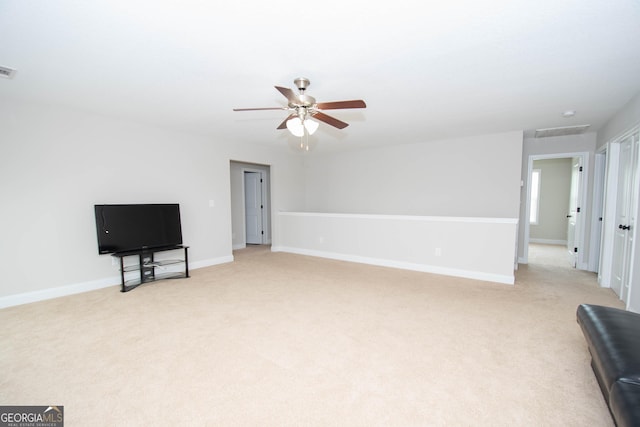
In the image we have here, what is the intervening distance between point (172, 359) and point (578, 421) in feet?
8.67

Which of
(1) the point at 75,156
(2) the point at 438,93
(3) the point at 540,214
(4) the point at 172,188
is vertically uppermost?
(2) the point at 438,93

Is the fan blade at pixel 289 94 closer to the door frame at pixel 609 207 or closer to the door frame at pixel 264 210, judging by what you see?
the door frame at pixel 609 207

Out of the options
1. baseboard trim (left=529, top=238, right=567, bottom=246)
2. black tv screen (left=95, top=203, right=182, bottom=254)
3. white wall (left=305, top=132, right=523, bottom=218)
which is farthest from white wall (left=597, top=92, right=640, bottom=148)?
black tv screen (left=95, top=203, right=182, bottom=254)

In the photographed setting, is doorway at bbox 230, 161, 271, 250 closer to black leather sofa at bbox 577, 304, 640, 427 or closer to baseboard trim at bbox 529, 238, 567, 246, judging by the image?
black leather sofa at bbox 577, 304, 640, 427

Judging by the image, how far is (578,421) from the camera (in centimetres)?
154

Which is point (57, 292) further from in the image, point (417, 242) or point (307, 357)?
point (417, 242)

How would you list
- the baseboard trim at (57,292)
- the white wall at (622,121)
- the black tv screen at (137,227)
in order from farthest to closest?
1. the black tv screen at (137,227)
2. the baseboard trim at (57,292)
3. the white wall at (622,121)

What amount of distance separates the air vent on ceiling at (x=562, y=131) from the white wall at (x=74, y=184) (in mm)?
5703

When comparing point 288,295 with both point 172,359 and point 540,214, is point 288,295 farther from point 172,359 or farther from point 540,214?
point 540,214

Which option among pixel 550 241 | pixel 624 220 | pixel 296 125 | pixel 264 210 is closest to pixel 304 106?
pixel 296 125

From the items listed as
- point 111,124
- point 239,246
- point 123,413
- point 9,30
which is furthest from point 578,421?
point 239,246

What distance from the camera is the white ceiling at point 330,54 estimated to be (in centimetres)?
169

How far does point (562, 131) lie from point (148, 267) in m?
6.88

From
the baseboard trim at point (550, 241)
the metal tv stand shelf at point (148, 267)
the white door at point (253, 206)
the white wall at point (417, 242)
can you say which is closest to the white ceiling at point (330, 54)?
the white wall at point (417, 242)
